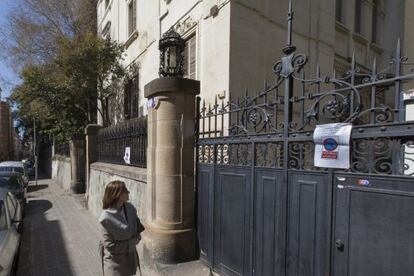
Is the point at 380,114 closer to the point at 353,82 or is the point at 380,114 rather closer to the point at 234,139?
the point at 353,82

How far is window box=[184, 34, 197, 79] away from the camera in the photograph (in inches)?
390

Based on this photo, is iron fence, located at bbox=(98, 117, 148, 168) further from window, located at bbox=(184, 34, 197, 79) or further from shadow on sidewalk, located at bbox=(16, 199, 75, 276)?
shadow on sidewalk, located at bbox=(16, 199, 75, 276)

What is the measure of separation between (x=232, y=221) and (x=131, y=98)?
12235 millimetres

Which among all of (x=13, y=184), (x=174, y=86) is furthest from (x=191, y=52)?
(x=13, y=184)

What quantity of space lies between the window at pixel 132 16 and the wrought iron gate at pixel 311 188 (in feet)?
38.0

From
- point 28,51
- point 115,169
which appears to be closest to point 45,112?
point 28,51

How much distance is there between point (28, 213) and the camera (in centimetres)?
1262

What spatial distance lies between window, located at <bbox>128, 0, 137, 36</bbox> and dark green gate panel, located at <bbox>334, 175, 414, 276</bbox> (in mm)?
13825

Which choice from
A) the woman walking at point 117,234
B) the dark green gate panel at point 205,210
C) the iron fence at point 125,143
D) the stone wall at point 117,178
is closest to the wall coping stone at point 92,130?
the iron fence at point 125,143

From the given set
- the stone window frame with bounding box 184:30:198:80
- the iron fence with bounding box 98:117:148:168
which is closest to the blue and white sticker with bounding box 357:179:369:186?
the iron fence with bounding box 98:117:148:168

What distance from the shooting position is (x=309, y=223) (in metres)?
3.55

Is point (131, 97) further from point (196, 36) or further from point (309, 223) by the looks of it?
point (309, 223)

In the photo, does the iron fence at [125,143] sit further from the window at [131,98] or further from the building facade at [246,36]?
the window at [131,98]

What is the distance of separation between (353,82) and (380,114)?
1.30 feet
